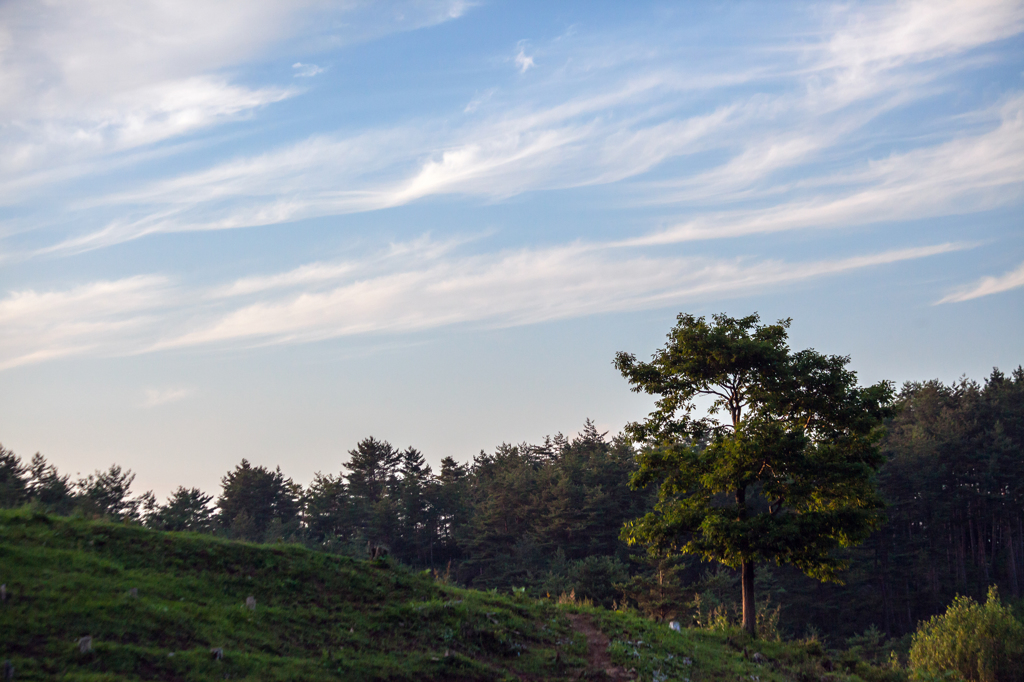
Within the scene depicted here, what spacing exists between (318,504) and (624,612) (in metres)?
63.8

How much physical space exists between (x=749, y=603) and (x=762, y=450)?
18.9 ft

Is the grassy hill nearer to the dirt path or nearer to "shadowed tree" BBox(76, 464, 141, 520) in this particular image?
the dirt path

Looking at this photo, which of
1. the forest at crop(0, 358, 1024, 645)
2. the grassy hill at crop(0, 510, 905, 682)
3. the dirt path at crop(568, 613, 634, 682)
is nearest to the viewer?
the grassy hill at crop(0, 510, 905, 682)

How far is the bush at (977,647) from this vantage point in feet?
94.4

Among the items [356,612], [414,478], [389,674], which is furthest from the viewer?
[414,478]

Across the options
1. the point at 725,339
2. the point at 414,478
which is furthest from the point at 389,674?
the point at 414,478

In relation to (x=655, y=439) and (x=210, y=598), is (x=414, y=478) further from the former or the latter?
(x=210, y=598)

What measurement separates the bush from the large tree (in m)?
10.7

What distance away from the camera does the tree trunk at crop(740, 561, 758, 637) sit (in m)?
23.2

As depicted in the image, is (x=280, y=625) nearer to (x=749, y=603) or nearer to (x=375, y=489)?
(x=749, y=603)

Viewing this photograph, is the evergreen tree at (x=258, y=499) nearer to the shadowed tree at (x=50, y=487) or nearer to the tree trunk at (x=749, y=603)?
the shadowed tree at (x=50, y=487)

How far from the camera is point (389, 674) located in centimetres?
1268

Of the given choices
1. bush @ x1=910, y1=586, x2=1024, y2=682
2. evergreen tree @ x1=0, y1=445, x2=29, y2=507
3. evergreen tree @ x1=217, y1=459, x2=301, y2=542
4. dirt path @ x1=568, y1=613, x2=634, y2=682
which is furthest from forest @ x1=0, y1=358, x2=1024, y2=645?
dirt path @ x1=568, y1=613, x2=634, y2=682

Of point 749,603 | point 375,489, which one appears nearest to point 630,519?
point 375,489
